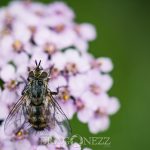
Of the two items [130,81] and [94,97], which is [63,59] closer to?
[94,97]

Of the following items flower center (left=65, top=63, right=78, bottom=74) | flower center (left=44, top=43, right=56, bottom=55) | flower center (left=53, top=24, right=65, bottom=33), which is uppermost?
flower center (left=53, top=24, right=65, bottom=33)

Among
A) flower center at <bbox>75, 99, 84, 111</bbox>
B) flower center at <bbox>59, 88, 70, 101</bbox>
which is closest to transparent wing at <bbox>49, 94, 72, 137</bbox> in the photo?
flower center at <bbox>59, 88, 70, 101</bbox>

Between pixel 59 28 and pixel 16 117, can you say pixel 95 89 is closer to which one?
pixel 59 28

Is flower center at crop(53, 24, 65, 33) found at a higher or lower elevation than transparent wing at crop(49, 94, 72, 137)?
higher

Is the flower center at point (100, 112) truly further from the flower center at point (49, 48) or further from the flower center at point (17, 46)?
the flower center at point (17, 46)

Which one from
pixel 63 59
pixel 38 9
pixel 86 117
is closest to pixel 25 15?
pixel 38 9

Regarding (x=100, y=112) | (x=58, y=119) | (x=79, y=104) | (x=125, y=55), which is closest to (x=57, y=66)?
(x=79, y=104)

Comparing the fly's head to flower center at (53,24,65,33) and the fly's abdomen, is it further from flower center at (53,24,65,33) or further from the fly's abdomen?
flower center at (53,24,65,33)
